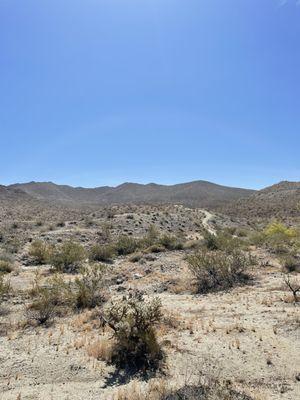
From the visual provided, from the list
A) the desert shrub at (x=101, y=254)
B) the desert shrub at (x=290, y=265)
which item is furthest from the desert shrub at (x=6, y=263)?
the desert shrub at (x=290, y=265)

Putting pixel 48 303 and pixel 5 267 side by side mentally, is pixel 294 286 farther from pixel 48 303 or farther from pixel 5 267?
pixel 5 267

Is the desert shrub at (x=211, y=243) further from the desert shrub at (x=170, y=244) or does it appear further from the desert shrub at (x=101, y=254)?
the desert shrub at (x=101, y=254)

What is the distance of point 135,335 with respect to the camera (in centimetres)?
853

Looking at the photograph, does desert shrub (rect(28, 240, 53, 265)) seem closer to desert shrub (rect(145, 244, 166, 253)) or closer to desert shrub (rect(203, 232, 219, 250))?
desert shrub (rect(145, 244, 166, 253))

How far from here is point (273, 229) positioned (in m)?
25.8

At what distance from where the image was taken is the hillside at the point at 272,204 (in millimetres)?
59600

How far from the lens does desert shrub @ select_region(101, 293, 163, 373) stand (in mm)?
7938

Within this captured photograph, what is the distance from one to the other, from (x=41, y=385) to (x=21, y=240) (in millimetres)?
23576

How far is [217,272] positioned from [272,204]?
61.4m

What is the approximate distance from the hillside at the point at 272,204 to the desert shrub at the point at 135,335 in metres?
35.8

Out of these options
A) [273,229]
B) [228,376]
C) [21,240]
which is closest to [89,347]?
[228,376]

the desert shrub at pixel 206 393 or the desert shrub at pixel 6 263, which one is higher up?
the desert shrub at pixel 6 263

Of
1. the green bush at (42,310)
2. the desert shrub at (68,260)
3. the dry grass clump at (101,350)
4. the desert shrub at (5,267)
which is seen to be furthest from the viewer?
the desert shrub at (68,260)

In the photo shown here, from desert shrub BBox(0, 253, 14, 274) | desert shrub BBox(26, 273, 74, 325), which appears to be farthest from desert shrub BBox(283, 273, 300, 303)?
desert shrub BBox(0, 253, 14, 274)
